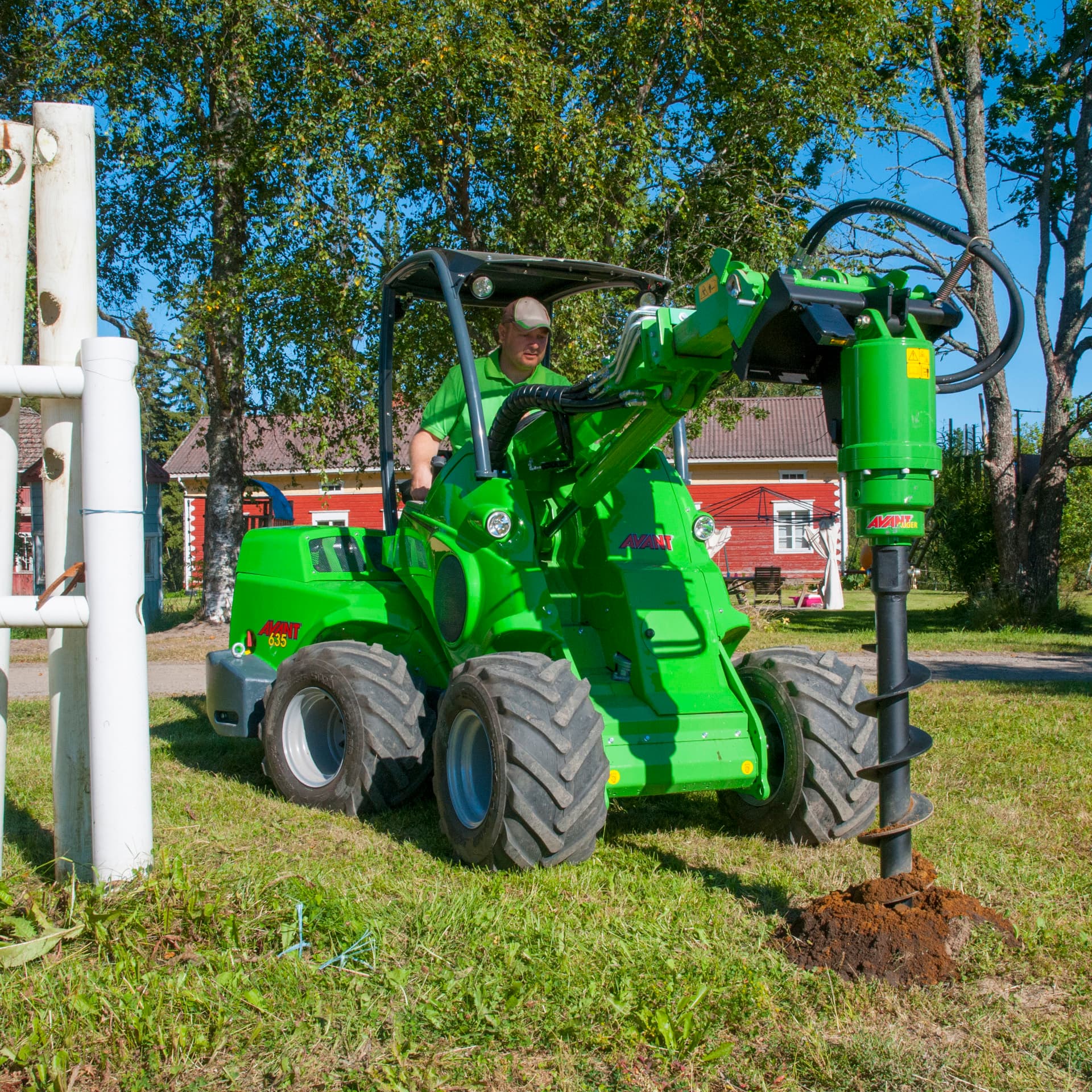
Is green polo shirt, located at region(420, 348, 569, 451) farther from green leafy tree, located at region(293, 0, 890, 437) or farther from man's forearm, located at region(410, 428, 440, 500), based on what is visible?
green leafy tree, located at region(293, 0, 890, 437)

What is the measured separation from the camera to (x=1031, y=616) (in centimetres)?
1755

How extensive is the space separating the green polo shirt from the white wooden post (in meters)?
2.27

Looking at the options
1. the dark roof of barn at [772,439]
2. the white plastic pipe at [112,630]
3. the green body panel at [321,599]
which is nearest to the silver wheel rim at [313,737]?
the green body panel at [321,599]

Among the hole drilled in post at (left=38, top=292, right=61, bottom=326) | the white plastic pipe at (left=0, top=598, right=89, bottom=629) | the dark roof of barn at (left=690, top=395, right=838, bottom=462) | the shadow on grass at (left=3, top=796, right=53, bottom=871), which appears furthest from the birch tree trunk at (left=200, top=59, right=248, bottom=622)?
the dark roof of barn at (left=690, top=395, right=838, bottom=462)

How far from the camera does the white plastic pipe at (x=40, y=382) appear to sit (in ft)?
11.3

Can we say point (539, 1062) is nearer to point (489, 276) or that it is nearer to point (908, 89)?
point (489, 276)

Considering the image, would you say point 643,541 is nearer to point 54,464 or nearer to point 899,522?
point 899,522

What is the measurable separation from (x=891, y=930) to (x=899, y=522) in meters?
1.24

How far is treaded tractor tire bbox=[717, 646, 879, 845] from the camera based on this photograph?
169 inches

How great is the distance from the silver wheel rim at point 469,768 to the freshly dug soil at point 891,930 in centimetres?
138

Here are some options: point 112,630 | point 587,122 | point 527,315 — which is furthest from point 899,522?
point 587,122

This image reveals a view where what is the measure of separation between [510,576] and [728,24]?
13.1m

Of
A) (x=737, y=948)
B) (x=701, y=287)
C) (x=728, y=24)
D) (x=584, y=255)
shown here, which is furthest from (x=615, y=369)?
(x=728, y=24)

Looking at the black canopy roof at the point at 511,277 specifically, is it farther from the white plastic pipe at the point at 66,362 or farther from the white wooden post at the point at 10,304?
the white wooden post at the point at 10,304
